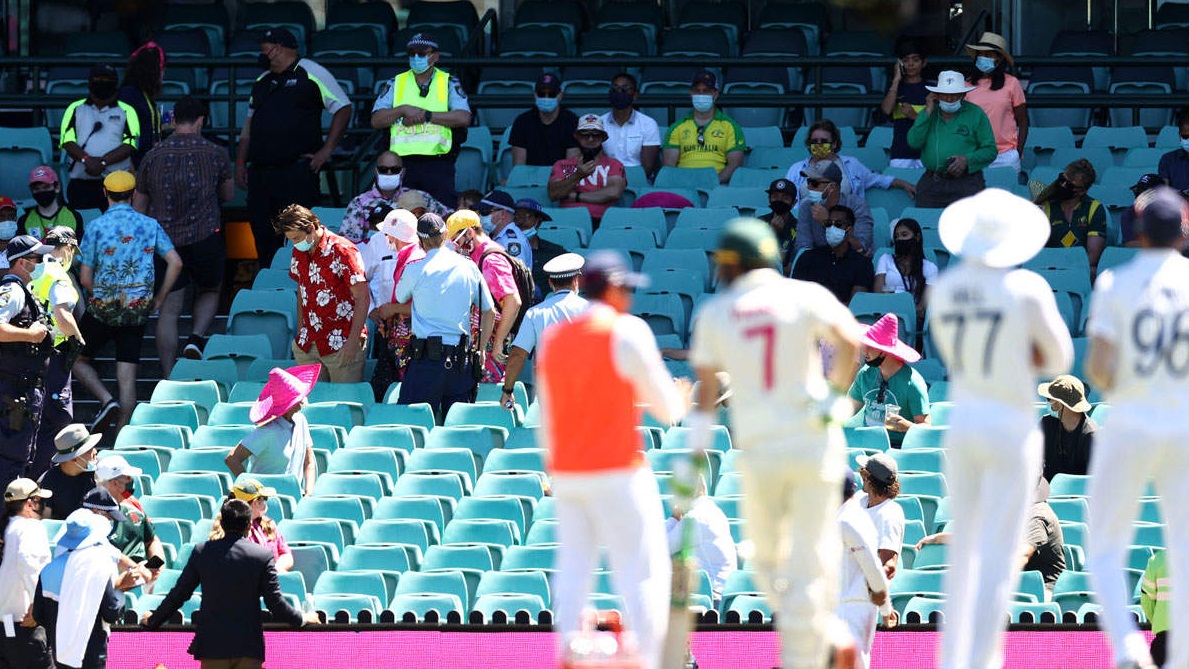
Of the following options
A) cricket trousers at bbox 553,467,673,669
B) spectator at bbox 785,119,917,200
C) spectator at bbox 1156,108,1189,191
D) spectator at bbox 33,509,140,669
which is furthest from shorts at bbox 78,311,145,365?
cricket trousers at bbox 553,467,673,669

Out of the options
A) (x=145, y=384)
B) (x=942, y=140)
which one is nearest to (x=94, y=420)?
(x=145, y=384)

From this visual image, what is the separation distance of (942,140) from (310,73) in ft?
14.3

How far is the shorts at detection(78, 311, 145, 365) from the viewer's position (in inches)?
575

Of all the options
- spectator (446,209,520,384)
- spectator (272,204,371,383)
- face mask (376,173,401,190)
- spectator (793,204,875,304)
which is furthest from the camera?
face mask (376,173,401,190)

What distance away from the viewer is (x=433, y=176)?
1536 cm

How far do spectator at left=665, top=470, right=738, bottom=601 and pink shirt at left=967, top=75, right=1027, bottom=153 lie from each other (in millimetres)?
5896

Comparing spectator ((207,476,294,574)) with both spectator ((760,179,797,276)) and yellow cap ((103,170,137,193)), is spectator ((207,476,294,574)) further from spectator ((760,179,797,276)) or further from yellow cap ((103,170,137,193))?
spectator ((760,179,797,276))

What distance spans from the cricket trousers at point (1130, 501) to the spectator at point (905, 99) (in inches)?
339

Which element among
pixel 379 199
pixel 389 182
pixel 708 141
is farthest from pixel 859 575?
pixel 708 141

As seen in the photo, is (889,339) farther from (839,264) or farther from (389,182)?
(389,182)

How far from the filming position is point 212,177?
601 inches

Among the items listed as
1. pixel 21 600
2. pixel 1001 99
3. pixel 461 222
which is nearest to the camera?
pixel 21 600

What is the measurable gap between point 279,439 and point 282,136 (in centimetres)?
380

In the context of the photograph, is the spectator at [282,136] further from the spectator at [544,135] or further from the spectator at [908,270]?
the spectator at [908,270]
